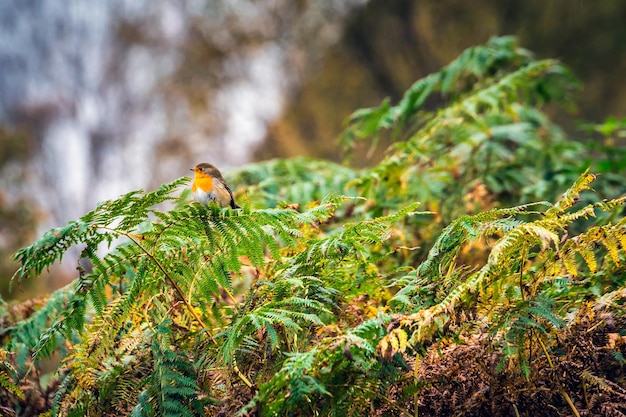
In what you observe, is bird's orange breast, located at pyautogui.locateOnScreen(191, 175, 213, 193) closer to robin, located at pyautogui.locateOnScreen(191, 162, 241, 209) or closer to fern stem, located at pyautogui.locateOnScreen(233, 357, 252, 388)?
robin, located at pyautogui.locateOnScreen(191, 162, 241, 209)

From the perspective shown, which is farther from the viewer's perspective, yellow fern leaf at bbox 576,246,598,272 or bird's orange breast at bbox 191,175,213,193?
bird's orange breast at bbox 191,175,213,193

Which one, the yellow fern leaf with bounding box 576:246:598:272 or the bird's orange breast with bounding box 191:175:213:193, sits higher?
the bird's orange breast with bounding box 191:175:213:193

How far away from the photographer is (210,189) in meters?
1.89

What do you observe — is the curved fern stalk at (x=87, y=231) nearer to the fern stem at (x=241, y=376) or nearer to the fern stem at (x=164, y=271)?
the fern stem at (x=164, y=271)

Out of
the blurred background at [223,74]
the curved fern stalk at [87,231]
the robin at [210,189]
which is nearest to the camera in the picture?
the curved fern stalk at [87,231]

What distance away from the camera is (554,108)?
6824 mm

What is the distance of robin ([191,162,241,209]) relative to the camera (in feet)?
6.16

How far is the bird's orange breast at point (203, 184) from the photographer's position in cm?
190

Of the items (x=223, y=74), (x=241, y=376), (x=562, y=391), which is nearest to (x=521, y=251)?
(x=562, y=391)

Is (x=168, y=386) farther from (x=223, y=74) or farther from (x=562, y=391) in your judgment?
(x=223, y=74)

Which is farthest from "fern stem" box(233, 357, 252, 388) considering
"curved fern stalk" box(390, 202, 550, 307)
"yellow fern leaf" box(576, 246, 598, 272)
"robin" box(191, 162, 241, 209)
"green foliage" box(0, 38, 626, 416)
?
"robin" box(191, 162, 241, 209)

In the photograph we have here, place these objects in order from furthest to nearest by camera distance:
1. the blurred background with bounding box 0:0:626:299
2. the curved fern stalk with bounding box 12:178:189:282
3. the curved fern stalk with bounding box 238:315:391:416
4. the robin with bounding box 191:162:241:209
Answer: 1. the blurred background with bounding box 0:0:626:299
2. the robin with bounding box 191:162:241:209
3. the curved fern stalk with bounding box 12:178:189:282
4. the curved fern stalk with bounding box 238:315:391:416

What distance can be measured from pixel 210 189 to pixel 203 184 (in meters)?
0.04

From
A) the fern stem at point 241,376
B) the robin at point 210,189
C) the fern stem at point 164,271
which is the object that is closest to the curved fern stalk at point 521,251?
the fern stem at point 241,376
